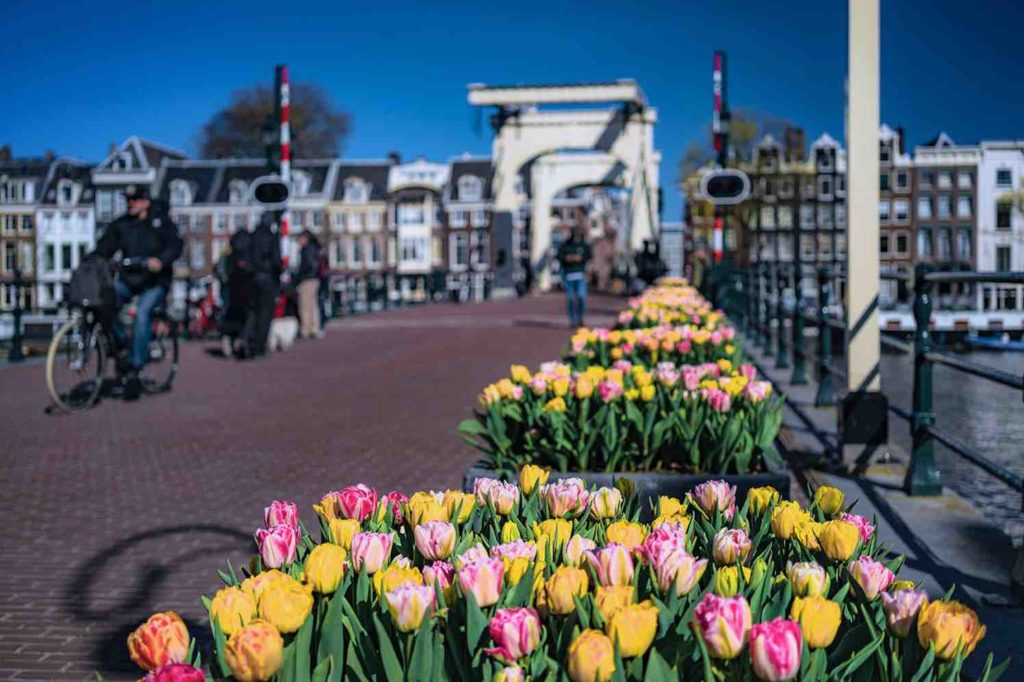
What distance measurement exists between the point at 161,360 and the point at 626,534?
895 centimetres

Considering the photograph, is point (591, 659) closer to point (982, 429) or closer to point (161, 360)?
point (982, 429)

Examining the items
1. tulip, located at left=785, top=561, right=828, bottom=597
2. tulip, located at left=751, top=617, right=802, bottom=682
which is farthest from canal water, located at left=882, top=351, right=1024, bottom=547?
tulip, located at left=751, top=617, right=802, bottom=682

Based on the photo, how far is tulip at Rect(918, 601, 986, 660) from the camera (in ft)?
5.25

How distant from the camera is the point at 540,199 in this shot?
53.0 metres

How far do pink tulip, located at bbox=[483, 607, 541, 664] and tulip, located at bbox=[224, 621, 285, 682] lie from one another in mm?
268

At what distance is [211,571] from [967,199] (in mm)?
4509

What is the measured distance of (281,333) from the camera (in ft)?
51.0

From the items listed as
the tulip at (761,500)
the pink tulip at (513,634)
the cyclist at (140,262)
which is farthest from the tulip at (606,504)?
the cyclist at (140,262)

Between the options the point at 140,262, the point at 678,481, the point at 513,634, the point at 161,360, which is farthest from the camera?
the point at 161,360

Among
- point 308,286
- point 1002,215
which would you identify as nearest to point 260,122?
point 308,286

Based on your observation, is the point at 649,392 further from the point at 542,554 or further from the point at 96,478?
the point at 96,478

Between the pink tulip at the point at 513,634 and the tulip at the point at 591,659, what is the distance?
0.11 meters

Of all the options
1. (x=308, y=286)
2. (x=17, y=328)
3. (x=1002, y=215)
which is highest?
(x=1002, y=215)

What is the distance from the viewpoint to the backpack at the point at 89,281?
28.4 feet
